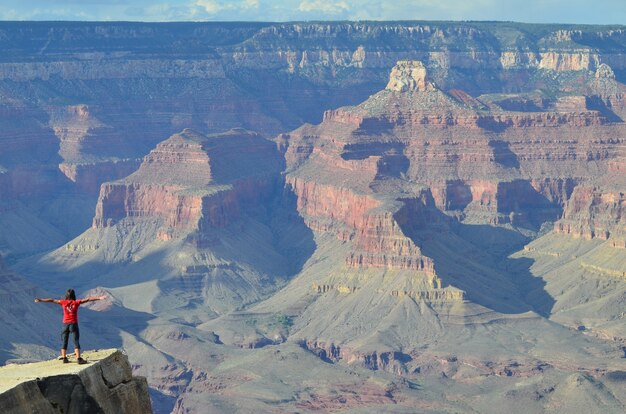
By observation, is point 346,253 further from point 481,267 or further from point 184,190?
point 184,190

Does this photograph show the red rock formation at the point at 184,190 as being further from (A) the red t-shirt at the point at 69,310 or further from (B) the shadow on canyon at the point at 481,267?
(A) the red t-shirt at the point at 69,310

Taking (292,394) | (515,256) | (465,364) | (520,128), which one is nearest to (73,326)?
(292,394)

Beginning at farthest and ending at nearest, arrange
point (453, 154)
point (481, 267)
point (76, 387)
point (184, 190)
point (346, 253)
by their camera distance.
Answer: point (453, 154) → point (184, 190) → point (346, 253) → point (481, 267) → point (76, 387)

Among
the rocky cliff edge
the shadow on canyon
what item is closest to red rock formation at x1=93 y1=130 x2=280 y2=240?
→ the shadow on canyon

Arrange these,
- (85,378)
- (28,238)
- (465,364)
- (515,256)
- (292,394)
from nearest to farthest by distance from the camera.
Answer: (85,378) < (292,394) < (465,364) < (515,256) < (28,238)

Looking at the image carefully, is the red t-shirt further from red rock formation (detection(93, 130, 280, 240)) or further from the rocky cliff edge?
red rock formation (detection(93, 130, 280, 240))

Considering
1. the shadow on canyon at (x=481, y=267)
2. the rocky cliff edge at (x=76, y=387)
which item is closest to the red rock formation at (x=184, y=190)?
the shadow on canyon at (x=481, y=267)

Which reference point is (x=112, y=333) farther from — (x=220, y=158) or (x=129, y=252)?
(x=220, y=158)

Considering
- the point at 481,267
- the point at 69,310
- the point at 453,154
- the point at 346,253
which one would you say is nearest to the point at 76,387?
the point at 69,310
